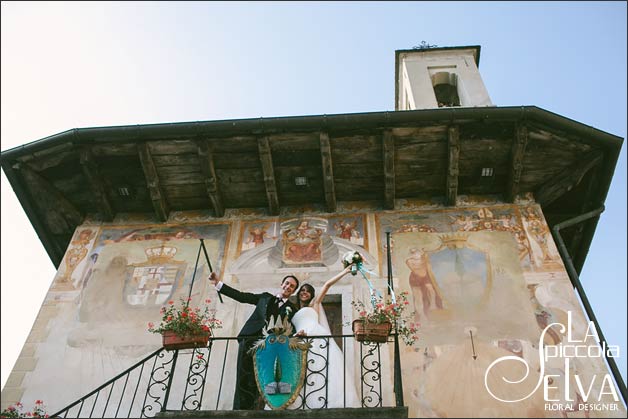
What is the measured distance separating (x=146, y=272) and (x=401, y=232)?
3.98 m

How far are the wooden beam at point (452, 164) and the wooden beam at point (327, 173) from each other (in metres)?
1.80

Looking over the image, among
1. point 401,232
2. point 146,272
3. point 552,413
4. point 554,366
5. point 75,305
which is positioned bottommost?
point 552,413

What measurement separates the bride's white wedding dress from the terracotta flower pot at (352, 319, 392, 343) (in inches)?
15.5

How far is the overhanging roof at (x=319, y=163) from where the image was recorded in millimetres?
8688

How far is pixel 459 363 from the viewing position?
741 centimetres

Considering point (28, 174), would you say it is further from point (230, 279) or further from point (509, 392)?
point (509, 392)

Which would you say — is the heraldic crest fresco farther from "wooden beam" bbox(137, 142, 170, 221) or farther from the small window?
the small window

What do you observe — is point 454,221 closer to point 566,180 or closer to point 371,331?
point 566,180

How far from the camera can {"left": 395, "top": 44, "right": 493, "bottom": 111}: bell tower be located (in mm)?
12195

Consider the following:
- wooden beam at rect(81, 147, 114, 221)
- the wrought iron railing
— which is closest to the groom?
the wrought iron railing

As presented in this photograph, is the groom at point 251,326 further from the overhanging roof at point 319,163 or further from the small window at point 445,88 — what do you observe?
the small window at point 445,88

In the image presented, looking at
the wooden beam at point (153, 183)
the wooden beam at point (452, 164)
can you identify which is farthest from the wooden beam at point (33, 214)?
the wooden beam at point (452, 164)

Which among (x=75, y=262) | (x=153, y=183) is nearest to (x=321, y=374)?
(x=153, y=183)

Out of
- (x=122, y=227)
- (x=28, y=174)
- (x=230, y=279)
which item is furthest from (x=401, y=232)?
(x=28, y=174)
